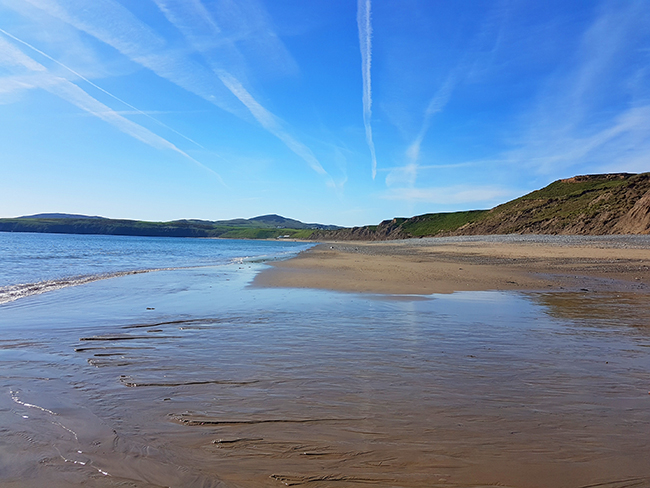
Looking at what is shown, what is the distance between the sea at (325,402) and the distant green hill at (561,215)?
166ft

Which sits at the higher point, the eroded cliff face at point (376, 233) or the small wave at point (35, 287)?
the eroded cliff face at point (376, 233)

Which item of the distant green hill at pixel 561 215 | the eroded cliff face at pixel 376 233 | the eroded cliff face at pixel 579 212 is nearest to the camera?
the eroded cliff face at pixel 579 212

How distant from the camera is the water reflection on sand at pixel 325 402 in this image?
3.03 m

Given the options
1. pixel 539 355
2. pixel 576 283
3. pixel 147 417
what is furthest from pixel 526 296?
pixel 147 417

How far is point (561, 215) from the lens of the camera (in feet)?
227

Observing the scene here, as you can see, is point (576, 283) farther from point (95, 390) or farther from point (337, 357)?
point (95, 390)

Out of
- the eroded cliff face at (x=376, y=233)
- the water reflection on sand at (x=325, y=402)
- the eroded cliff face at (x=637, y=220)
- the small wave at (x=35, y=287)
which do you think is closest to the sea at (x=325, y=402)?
the water reflection on sand at (x=325, y=402)

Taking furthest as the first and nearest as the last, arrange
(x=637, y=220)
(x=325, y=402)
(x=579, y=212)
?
(x=579, y=212), (x=637, y=220), (x=325, y=402)

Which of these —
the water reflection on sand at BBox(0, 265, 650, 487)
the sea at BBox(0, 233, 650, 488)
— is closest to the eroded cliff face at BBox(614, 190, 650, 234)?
the sea at BBox(0, 233, 650, 488)

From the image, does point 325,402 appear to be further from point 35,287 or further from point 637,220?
point 637,220

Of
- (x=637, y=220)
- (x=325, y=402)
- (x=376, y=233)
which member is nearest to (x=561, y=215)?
(x=637, y=220)

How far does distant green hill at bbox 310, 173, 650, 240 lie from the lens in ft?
176

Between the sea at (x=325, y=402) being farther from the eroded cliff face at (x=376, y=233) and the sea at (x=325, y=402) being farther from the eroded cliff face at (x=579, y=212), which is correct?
the eroded cliff face at (x=376, y=233)

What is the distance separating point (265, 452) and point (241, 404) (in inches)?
40.3
